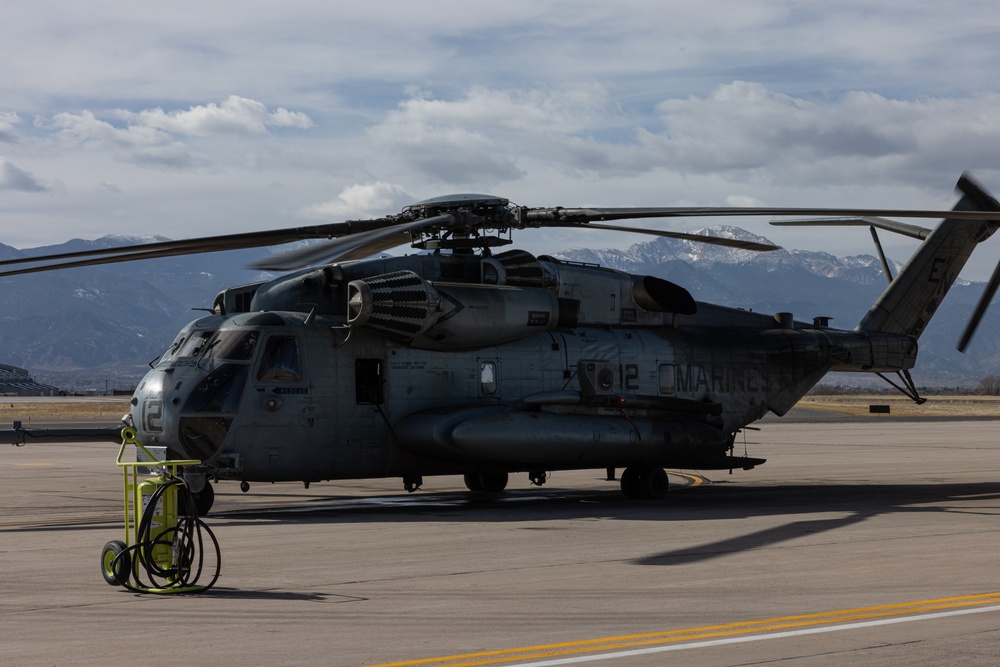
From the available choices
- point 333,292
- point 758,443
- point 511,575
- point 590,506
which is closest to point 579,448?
point 590,506

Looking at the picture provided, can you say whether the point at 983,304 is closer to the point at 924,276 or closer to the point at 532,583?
the point at 924,276

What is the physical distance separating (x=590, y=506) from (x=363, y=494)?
204 inches

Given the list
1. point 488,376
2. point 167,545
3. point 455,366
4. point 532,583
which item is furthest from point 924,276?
point 167,545

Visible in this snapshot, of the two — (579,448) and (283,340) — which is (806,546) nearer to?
(579,448)

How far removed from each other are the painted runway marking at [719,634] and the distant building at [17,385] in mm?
160413

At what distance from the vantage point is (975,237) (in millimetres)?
25094

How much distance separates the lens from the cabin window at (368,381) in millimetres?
19109

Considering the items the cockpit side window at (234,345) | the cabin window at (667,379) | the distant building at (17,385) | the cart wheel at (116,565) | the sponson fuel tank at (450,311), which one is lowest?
the cart wheel at (116,565)

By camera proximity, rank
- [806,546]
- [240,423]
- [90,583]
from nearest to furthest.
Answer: [90,583] → [806,546] → [240,423]

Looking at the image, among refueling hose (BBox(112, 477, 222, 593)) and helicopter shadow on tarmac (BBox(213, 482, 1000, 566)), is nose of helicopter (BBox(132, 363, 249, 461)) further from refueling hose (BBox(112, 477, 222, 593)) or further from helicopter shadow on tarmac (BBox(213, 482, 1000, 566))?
refueling hose (BBox(112, 477, 222, 593))

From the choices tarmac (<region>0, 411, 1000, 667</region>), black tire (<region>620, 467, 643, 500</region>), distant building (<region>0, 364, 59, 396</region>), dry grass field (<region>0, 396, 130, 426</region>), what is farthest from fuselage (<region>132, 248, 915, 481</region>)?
distant building (<region>0, 364, 59, 396</region>)

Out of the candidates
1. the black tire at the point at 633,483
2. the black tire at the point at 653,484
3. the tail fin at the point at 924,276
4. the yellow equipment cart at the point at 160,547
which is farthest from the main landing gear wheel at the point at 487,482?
the yellow equipment cart at the point at 160,547

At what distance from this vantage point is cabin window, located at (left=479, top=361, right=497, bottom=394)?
20.2 metres

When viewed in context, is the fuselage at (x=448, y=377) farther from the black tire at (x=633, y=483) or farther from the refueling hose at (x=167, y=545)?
the refueling hose at (x=167, y=545)
